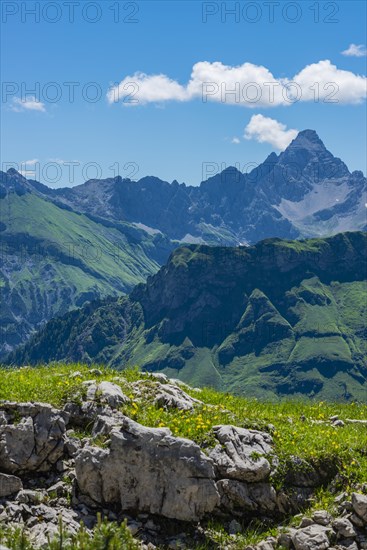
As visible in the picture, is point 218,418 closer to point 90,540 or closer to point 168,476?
point 168,476

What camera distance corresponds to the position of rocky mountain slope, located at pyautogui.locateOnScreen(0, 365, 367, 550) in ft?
47.7

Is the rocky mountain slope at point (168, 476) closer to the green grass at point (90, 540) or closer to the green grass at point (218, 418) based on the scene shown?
the green grass at point (218, 418)

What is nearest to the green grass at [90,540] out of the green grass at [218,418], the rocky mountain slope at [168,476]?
the rocky mountain slope at [168,476]

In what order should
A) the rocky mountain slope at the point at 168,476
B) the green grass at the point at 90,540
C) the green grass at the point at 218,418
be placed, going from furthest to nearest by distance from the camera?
the green grass at the point at 218,418 < the rocky mountain slope at the point at 168,476 < the green grass at the point at 90,540

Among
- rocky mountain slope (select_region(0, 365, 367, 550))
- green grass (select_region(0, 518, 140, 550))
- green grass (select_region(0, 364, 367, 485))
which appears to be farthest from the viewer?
green grass (select_region(0, 364, 367, 485))

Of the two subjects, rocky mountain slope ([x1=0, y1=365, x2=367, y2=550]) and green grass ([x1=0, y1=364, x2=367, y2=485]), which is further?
green grass ([x1=0, y1=364, x2=367, y2=485])

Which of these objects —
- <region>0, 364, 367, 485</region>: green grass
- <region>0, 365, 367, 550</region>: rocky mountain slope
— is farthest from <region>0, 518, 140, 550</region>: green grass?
<region>0, 364, 367, 485</region>: green grass

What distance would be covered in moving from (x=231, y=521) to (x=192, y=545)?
132 centimetres

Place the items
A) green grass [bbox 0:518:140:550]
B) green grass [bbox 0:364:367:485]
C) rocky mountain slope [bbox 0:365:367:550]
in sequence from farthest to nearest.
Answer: green grass [bbox 0:364:367:485] < rocky mountain slope [bbox 0:365:367:550] < green grass [bbox 0:518:140:550]

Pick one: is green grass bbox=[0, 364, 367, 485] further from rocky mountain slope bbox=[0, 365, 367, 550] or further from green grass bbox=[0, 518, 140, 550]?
green grass bbox=[0, 518, 140, 550]

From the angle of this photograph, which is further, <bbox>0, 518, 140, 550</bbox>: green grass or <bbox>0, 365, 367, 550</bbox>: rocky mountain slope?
<bbox>0, 365, 367, 550</bbox>: rocky mountain slope

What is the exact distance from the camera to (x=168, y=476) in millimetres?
15312

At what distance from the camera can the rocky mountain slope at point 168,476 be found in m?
14.5

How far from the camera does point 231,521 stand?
15.3 m
